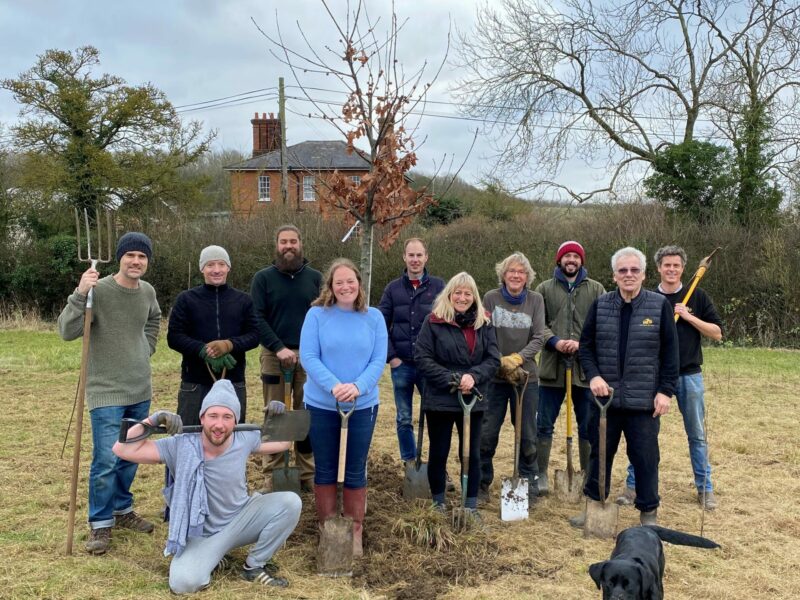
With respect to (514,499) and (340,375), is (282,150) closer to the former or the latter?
(514,499)

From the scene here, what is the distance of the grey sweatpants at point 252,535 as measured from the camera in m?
3.78

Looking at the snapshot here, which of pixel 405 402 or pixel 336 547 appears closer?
pixel 336 547

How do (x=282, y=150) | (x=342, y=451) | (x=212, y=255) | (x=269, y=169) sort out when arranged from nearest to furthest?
1. (x=342, y=451)
2. (x=212, y=255)
3. (x=282, y=150)
4. (x=269, y=169)

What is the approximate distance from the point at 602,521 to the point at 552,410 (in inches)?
40.5

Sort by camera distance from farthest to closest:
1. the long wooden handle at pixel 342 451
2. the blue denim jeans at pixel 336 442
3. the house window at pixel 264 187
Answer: the house window at pixel 264 187 < the blue denim jeans at pixel 336 442 < the long wooden handle at pixel 342 451

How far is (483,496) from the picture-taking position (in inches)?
210

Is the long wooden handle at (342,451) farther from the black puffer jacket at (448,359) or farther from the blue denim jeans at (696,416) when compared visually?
the blue denim jeans at (696,416)

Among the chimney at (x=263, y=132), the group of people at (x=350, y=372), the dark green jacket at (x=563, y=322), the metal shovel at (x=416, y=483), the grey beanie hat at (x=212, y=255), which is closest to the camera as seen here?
the group of people at (x=350, y=372)

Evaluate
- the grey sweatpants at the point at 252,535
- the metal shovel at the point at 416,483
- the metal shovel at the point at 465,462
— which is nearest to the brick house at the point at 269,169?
the metal shovel at the point at 416,483

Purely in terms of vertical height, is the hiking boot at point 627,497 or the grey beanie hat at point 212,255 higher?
the grey beanie hat at point 212,255

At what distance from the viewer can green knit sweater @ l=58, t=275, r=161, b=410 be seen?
14.0ft

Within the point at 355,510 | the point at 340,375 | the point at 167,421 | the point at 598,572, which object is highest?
the point at 340,375

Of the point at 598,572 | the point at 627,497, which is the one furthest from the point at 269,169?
the point at 598,572

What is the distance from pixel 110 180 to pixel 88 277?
817 inches
